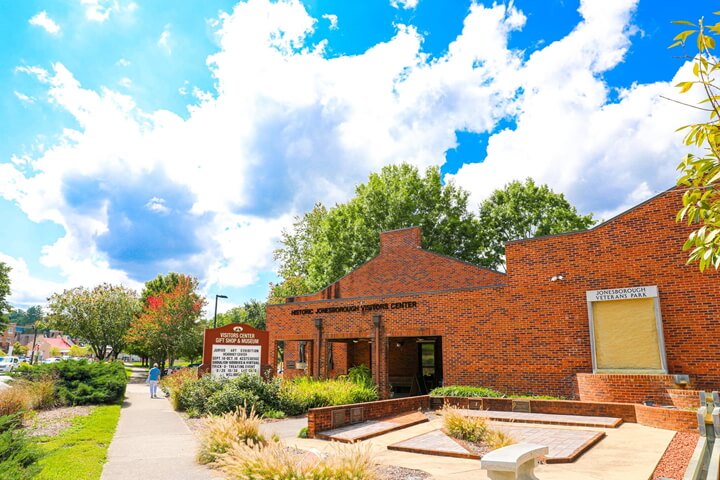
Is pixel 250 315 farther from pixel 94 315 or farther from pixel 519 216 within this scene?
pixel 519 216

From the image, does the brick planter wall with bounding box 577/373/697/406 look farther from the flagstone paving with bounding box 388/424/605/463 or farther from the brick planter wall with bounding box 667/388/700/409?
the flagstone paving with bounding box 388/424/605/463

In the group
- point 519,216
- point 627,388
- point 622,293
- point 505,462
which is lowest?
point 627,388

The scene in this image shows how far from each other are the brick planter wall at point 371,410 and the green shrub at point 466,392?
0.68 metres

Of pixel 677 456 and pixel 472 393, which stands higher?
pixel 472 393

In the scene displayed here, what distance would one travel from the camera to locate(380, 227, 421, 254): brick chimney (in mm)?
25031

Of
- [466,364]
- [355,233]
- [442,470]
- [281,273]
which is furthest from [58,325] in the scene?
[442,470]

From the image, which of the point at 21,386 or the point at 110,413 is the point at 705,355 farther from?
the point at 21,386

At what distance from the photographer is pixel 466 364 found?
696 inches

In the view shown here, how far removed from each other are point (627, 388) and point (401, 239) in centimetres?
1339

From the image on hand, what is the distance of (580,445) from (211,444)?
280 inches

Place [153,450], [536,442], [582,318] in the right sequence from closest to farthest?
1. [536,442]
2. [153,450]
3. [582,318]

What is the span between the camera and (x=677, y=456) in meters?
8.87

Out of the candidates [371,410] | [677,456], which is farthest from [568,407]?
[371,410]

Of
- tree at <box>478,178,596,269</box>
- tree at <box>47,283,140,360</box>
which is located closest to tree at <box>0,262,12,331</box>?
tree at <box>47,283,140,360</box>
